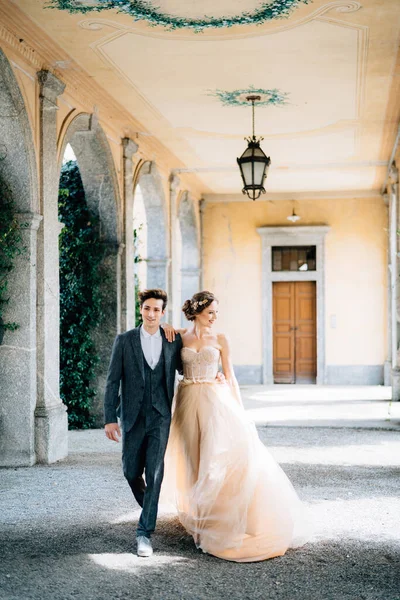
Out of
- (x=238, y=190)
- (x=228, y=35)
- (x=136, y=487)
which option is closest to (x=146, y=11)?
(x=228, y=35)

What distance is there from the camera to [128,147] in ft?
34.0

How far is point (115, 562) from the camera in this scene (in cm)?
445

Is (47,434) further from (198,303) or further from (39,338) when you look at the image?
(198,303)

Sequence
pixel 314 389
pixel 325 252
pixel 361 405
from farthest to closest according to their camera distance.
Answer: pixel 325 252
pixel 314 389
pixel 361 405

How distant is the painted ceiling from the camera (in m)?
6.34

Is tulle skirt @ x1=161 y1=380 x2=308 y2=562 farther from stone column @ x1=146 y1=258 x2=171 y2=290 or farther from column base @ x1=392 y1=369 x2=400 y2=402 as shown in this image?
stone column @ x1=146 y1=258 x2=171 y2=290

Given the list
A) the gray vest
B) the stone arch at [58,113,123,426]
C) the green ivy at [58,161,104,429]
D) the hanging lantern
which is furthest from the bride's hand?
the stone arch at [58,113,123,426]

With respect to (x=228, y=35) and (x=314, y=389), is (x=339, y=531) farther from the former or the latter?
(x=314, y=389)

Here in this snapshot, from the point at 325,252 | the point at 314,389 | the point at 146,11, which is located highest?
the point at 146,11

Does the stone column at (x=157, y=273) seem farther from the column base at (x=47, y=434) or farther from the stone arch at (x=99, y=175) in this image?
the column base at (x=47, y=434)

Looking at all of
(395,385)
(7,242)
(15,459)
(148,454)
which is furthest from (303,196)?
(148,454)

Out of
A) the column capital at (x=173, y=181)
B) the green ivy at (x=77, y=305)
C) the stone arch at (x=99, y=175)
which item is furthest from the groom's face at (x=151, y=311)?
the column capital at (x=173, y=181)

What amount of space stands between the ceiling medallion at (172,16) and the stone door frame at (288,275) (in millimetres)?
10331

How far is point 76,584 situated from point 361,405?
8.95 metres
